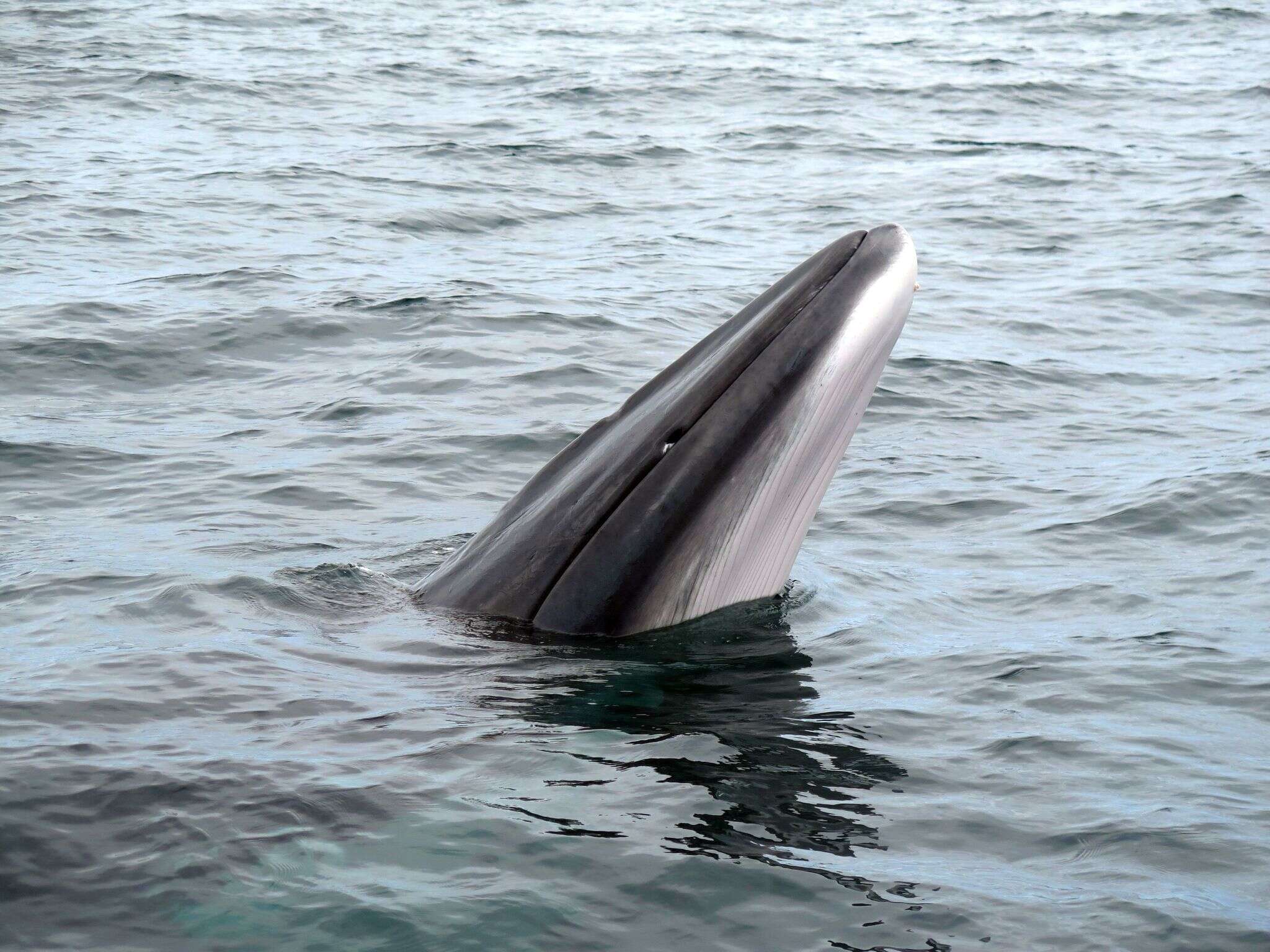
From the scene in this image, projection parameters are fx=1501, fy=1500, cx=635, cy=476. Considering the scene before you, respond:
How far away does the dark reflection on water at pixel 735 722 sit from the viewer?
225 inches

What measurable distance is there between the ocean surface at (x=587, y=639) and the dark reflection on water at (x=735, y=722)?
26mm

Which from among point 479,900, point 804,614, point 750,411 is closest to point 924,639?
point 804,614

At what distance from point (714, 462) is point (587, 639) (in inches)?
43.8

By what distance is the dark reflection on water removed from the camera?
5715 mm

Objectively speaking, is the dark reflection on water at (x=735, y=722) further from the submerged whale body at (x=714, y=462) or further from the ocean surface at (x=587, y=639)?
the submerged whale body at (x=714, y=462)

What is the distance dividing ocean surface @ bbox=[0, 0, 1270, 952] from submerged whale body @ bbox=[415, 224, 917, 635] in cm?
32

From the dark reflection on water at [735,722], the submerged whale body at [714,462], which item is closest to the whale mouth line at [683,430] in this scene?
the submerged whale body at [714,462]

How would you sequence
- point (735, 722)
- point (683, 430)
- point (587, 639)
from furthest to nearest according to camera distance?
1. point (587, 639)
2. point (683, 430)
3. point (735, 722)

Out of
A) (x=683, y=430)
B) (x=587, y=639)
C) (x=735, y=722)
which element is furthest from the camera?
(x=587, y=639)

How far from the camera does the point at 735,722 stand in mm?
6938

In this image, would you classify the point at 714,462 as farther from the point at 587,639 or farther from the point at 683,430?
the point at 587,639

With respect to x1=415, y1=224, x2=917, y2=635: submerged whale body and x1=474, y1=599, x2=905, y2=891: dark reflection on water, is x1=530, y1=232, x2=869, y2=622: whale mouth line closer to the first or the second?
x1=415, y1=224, x2=917, y2=635: submerged whale body

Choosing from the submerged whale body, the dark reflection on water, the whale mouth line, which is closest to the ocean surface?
the dark reflection on water

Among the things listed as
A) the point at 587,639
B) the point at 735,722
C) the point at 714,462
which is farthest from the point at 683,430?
the point at 735,722
